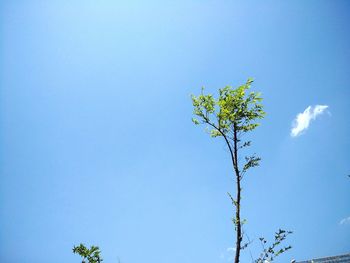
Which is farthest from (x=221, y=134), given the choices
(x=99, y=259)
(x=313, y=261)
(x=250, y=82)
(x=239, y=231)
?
(x=313, y=261)

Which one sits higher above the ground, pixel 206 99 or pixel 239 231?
pixel 206 99

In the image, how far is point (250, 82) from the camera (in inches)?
562

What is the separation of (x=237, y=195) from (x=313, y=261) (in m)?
48.6

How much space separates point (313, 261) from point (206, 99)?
49.7m

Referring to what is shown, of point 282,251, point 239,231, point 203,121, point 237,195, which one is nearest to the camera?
point 282,251

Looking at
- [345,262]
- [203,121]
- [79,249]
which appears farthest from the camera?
[345,262]

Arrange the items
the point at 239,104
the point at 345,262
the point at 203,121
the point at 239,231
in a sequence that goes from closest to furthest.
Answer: the point at 239,231, the point at 239,104, the point at 203,121, the point at 345,262

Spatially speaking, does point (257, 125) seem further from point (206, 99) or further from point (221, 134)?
point (206, 99)

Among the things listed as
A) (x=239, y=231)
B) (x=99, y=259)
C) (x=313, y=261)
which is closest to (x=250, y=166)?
(x=239, y=231)

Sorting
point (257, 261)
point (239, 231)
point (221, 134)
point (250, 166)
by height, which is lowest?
→ point (257, 261)

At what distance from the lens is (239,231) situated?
10859 mm

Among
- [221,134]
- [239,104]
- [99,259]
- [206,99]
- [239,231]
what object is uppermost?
[206,99]

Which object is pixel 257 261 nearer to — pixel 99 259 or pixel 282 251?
pixel 282 251

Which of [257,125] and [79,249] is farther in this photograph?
[79,249]
